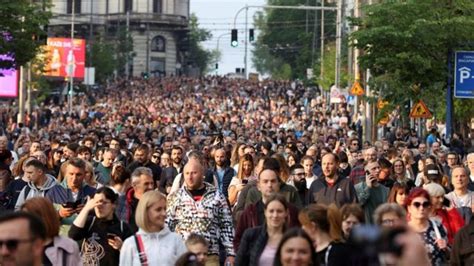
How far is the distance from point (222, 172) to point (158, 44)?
147936mm

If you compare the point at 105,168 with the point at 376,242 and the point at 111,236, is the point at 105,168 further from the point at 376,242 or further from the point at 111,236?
the point at 376,242

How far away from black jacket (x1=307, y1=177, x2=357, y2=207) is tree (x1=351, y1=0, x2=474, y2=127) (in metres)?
15.3

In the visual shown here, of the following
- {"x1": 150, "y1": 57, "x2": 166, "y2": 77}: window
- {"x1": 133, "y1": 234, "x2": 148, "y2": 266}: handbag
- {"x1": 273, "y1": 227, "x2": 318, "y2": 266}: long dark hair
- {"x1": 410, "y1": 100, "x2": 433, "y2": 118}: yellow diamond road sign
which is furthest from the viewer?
{"x1": 150, "y1": 57, "x2": 166, "y2": 77}: window

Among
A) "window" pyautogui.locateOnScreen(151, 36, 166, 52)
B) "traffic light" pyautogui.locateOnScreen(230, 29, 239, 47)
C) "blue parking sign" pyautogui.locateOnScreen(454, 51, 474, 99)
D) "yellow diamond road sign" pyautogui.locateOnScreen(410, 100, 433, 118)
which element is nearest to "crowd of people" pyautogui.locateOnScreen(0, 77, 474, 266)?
"blue parking sign" pyautogui.locateOnScreen(454, 51, 474, 99)

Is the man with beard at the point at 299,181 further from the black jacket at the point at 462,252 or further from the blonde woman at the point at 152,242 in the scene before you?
the blonde woman at the point at 152,242

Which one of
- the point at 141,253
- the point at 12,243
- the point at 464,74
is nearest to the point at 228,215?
the point at 141,253

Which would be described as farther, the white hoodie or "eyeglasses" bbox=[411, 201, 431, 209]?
"eyeglasses" bbox=[411, 201, 431, 209]

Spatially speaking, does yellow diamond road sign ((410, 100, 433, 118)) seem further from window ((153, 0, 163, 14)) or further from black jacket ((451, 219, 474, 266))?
window ((153, 0, 163, 14))

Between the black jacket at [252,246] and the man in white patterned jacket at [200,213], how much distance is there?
1.99 meters

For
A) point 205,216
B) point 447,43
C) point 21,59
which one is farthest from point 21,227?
point 21,59

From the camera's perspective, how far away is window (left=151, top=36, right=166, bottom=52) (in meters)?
166

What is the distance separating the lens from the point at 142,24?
159625mm

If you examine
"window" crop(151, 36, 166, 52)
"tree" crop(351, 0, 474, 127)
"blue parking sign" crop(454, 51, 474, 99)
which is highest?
"window" crop(151, 36, 166, 52)

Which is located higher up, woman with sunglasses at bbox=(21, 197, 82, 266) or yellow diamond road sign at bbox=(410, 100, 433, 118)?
yellow diamond road sign at bbox=(410, 100, 433, 118)
